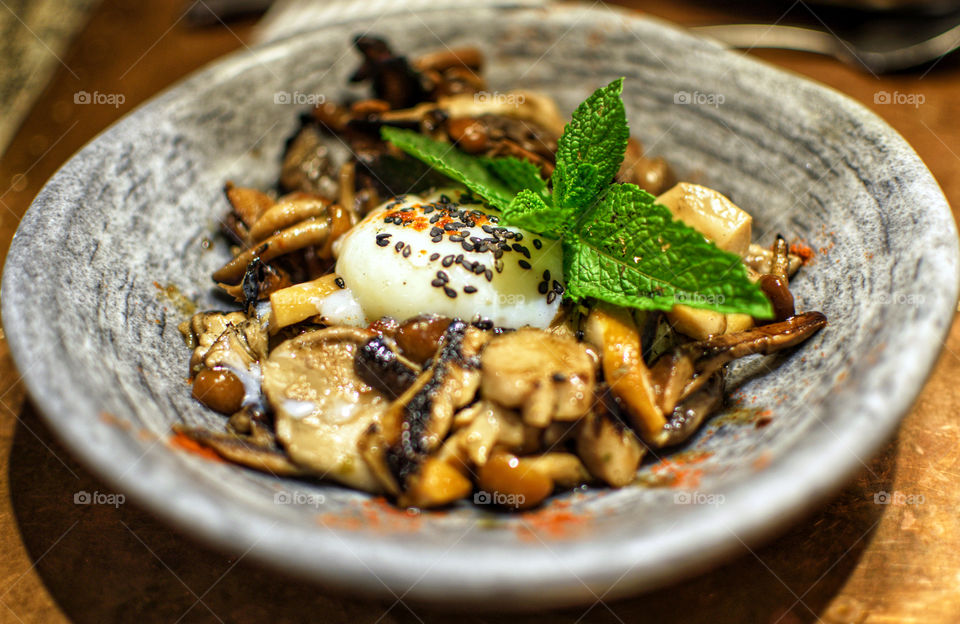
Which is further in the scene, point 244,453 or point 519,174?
point 519,174

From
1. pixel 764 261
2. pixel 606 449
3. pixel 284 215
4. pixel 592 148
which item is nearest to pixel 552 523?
pixel 606 449

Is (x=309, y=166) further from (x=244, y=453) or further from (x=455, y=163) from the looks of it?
(x=244, y=453)

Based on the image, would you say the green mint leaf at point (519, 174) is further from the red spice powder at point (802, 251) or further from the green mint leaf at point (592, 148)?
the red spice powder at point (802, 251)

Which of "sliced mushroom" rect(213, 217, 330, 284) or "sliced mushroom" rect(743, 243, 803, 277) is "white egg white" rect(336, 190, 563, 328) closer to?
"sliced mushroom" rect(213, 217, 330, 284)

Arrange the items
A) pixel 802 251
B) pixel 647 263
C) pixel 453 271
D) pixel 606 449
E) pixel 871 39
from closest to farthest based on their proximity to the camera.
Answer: pixel 606 449 < pixel 647 263 < pixel 453 271 < pixel 802 251 < pixel 871 39

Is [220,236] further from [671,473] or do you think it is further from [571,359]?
[671,473]

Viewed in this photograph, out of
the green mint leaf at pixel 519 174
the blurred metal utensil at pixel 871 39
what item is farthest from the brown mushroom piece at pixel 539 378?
the blurred metal utensil at pixel 871 39
